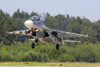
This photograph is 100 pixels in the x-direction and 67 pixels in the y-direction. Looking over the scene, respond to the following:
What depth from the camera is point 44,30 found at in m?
35.0

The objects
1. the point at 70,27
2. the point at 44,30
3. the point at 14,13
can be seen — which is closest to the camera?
the point at 44,30

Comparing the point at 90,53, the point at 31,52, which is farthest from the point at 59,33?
the point at 31,52

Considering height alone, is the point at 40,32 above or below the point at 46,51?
above

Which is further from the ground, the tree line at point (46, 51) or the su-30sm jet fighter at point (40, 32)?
the su-30sm jet fighter at point (40, 32)

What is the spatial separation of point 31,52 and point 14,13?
240 ft

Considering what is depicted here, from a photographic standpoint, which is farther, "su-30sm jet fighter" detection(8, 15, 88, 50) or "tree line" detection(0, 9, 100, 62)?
"tree line" detection(0, 9, 100, 62)

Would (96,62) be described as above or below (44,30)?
below

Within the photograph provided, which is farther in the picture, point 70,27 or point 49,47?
point 70,27

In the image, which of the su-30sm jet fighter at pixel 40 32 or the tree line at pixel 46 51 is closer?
the su-30sm jet fighter at pixel 40 32

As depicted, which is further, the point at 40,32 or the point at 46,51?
the point at 46,51

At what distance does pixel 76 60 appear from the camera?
40.9 m

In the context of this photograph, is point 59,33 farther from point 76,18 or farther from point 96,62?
point 76,18

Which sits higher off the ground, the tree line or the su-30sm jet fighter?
the su-30sm jet fighter

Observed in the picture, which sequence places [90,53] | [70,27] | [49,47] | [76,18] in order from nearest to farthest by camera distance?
1. [90,53]
2. [49,47]
3. [70,27]
4. [76,18]
